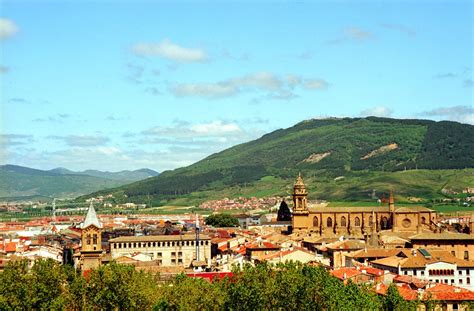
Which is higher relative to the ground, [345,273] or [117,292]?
[345,273]

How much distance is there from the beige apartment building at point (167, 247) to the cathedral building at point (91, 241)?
29.2 meters

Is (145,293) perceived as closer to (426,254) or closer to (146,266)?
(146,266)

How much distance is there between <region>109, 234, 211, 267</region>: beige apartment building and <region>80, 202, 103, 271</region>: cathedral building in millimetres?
29200

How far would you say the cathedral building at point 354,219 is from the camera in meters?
127

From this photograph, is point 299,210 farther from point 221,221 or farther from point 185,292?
point 185,292

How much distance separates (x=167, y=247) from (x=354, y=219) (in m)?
37.0

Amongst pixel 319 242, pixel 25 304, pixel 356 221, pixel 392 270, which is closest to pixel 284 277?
pixel 25 304

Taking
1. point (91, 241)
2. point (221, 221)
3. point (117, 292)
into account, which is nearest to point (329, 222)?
point (221, 221)

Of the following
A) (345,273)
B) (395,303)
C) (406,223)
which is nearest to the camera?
(395,303)

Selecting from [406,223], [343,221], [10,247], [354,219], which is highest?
[354,219]

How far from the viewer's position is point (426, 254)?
3359 inches

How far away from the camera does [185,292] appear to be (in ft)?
178

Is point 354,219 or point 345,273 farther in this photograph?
point 354,219

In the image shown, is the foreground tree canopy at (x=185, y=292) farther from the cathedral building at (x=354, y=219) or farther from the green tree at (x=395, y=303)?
the cathedral building at (x=354, y=219)
